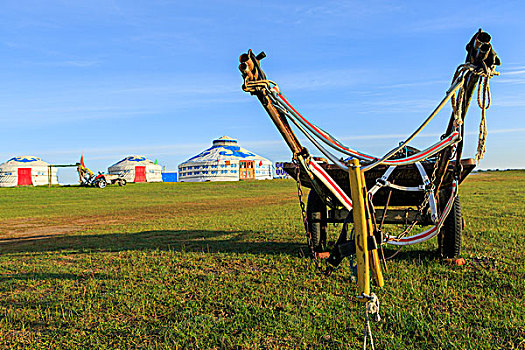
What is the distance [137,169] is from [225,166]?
14.2m

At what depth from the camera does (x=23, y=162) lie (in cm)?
5959

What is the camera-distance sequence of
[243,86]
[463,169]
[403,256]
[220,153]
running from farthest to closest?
[220,153]
[403,256]
[463,169]
[243,86]

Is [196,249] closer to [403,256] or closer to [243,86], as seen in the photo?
[403,256]

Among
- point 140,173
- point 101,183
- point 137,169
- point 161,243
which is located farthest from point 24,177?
point 161,243

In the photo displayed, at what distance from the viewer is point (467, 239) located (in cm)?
702

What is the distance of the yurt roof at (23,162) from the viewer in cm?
5869

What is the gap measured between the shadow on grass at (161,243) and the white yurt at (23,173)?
5504 cm

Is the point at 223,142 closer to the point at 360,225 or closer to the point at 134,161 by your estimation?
the point at 134,161

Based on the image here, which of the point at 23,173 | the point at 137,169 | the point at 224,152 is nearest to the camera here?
the point at 23,173

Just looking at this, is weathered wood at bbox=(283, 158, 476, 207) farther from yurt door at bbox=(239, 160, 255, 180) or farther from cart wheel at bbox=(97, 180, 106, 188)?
yurt door at bbox=(239, 160, 255, 180)

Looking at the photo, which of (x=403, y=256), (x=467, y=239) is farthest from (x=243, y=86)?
(x=467, y=239)

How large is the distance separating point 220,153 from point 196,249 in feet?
209

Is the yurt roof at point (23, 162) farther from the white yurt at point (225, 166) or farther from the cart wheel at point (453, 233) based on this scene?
the cart wheel at point (453, 233)

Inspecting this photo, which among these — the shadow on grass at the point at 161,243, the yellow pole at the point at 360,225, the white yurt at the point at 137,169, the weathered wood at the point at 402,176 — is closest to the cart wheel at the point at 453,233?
the weathered wood at the point at 402,176
